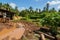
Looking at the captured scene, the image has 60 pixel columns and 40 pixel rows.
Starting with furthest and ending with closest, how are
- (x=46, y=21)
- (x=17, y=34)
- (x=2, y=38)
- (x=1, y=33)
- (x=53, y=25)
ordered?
(x=46, y=21), (x=53, y=25), (x=17, y=34), (x=1, y=33), (x=2, y=38)

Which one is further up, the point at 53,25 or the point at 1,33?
the point at 1,33

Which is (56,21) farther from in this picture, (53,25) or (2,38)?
(2,38)

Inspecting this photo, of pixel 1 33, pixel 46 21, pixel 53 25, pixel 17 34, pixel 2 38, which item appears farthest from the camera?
pixel 46 21

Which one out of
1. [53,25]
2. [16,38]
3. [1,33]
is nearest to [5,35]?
[1,33]

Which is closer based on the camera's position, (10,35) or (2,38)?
(2,38)

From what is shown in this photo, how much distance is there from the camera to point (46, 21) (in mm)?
13797

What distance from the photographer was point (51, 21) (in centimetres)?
1315

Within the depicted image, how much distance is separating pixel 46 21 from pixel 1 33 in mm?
11104

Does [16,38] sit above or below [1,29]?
below

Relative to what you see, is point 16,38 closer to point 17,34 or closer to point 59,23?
point 17,34

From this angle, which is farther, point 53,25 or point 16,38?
point 53,25

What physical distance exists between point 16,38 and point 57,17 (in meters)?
10.3

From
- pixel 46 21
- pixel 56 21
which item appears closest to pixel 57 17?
pixel 56 21

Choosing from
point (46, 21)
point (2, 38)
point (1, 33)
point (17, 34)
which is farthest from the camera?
point (46, 21)
